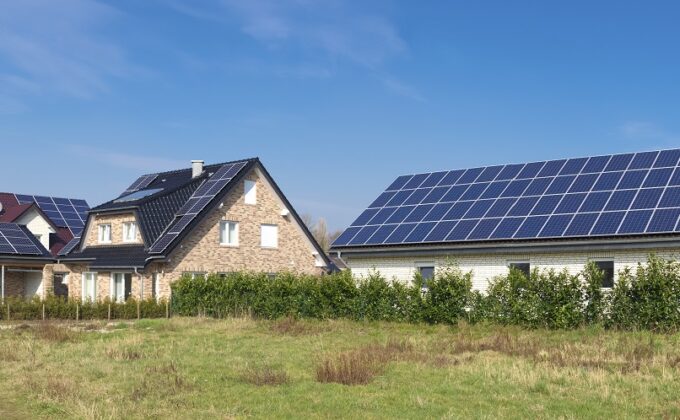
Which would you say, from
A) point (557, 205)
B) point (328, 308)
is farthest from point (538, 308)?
point (328, 308)

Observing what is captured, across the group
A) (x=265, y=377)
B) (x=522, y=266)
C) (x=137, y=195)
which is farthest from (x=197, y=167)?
(x=265, y=377)

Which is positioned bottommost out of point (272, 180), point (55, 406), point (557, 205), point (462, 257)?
point (55, 406)

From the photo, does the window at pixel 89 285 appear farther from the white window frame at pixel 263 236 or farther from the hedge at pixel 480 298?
the hedge at pixel 480 298

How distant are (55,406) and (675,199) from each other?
1912 cm

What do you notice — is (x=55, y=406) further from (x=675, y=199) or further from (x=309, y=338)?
(x=675, y=199)

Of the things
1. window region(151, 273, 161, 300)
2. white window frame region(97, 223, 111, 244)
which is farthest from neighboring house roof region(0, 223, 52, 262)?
window region(151, 273, 161, 300)

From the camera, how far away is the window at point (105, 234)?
40969mm

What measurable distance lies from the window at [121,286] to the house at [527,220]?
13.2 metres

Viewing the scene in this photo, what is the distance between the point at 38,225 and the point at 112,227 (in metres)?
9.75

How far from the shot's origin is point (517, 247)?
1002 inches

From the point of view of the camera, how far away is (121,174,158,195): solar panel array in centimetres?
4688

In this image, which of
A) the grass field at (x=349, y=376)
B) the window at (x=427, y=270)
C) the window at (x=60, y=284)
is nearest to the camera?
the grass field at (x=349, y=376)

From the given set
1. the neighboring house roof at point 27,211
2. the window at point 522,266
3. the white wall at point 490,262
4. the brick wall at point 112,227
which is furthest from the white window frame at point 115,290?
the window at point 522,266

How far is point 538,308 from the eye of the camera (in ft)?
73.7
